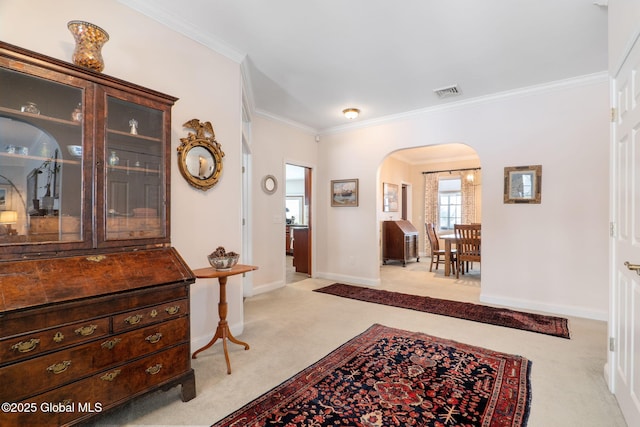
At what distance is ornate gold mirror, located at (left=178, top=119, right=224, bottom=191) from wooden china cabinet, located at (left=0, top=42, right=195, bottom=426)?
51 cm

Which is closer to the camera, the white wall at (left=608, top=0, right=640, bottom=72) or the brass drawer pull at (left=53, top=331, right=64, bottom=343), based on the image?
the brass drawer pull at (left=53, top=331, right=64, bottom=343)

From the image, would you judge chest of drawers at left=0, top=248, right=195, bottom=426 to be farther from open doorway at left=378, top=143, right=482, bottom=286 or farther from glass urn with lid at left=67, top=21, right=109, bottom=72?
open doorway at left=378, top=143, right=482, bottom=286

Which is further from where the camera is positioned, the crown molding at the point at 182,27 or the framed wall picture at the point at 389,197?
the framed wall picture at the point at 389,197

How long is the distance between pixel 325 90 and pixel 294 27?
1.30 m

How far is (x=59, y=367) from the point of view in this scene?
142cm

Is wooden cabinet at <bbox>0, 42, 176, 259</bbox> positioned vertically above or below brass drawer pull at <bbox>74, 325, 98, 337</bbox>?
above

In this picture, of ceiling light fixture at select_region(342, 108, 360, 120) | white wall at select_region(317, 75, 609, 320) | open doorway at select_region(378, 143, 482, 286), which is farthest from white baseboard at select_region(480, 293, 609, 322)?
ceiling light fixture at select_region(342, 108, 360, 120)

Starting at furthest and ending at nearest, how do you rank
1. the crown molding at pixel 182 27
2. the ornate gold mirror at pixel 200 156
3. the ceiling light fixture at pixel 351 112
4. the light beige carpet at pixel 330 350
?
1. the ceiling light fixture at pixel 351 112
2. the ornate gold mirror at pixel 200 156
3. the crown molding at pixel 182 27
4. the light beige carpet at pixel 330 350

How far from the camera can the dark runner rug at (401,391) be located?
68.4 inches

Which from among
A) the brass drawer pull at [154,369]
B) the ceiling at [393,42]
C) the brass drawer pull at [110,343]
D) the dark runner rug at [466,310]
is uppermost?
the ceiling at [393,42]

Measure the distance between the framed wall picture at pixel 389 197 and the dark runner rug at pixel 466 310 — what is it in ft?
9.48

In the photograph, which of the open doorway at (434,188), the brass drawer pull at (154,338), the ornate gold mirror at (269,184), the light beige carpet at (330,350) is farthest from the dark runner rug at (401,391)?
the open doorway at (434,188)

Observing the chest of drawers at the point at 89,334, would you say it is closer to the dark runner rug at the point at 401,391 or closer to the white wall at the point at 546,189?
the dark runner rug at the point at 401,391

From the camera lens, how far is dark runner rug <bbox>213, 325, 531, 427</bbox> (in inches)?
68.4
